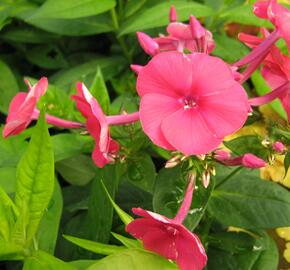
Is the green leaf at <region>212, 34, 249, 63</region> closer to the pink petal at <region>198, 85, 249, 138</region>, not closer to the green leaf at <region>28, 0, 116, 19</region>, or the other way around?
the green leaf at <region>28, 0, 116, 19</region>

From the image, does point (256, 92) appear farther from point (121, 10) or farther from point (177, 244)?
point (177, 244)

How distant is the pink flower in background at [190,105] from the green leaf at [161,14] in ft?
1.65

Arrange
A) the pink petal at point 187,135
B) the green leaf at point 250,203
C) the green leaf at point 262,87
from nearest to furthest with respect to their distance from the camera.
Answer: the pink petal at point 187,135
the green leaf at point 250,203
the green leaf at point 262,87

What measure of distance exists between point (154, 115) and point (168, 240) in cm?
20

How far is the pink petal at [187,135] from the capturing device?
2.23 ft

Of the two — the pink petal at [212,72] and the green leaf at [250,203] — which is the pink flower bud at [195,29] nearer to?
the pink petal at [212,72]

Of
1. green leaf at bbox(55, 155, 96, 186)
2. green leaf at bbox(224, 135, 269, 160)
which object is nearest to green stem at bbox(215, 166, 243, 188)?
green leaf at bbox(224, 135, 269, 160)

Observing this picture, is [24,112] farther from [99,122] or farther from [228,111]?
[228,111]

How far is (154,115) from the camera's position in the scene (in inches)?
27.5

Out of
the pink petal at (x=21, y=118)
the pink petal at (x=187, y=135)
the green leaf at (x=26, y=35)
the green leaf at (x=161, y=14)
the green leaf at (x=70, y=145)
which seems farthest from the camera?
the green leaf at (x=26, y=35)

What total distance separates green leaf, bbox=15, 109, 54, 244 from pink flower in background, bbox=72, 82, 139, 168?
83 mm

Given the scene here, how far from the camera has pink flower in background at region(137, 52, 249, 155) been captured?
684 mm

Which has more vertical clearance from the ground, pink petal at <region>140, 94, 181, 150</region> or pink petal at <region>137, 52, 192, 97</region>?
pink petal at <region>137, 52, 192, 97</region>

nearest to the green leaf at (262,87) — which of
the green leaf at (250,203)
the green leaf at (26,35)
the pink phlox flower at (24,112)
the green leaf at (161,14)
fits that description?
the green leaf at (161,14)
